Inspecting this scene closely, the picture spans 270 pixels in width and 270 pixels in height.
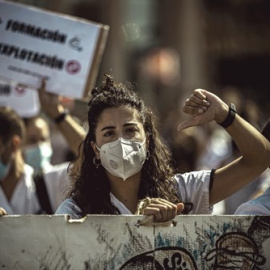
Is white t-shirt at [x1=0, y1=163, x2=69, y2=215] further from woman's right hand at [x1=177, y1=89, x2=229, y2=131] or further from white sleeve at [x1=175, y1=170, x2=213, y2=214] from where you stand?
woman's right hand at [x1=177, y1=89, x2=229, y2=131]

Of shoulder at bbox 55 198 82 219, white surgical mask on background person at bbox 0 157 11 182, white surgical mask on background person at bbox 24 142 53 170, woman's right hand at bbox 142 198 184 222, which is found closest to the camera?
woman's right hand at bbox 142 198 184 222

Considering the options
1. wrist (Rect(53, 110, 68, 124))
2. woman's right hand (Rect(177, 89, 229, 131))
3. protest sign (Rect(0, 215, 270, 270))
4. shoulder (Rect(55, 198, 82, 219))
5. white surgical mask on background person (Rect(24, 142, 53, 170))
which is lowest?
white surgical mask on background person (Rect(24, 142, 53, 170))

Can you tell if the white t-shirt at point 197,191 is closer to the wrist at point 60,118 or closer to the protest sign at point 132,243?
the protest sign at point 132,243

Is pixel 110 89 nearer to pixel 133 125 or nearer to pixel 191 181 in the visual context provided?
pixel 133 125

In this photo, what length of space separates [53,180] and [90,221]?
7.29ft

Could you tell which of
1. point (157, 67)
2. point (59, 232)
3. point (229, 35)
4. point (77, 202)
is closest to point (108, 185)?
point (77, 202)

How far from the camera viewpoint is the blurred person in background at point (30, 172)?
5410 mm

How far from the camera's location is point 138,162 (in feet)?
12.7

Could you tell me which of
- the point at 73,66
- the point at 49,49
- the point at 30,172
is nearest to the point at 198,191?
Result: the point at 30,172

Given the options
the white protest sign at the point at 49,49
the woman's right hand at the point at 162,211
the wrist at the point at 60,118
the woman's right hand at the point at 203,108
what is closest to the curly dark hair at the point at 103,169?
the woman's right hand at the point at 203,108

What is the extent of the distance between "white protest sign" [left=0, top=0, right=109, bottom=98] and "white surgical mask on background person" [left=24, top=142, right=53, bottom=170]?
1059 mm

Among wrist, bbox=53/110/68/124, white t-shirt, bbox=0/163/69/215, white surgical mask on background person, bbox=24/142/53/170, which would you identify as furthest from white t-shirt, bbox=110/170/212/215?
white surgical mask on background person, bbox=24/142/53/170

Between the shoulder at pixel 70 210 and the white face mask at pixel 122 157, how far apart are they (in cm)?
24

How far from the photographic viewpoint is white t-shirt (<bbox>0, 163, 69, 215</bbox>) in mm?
5430
